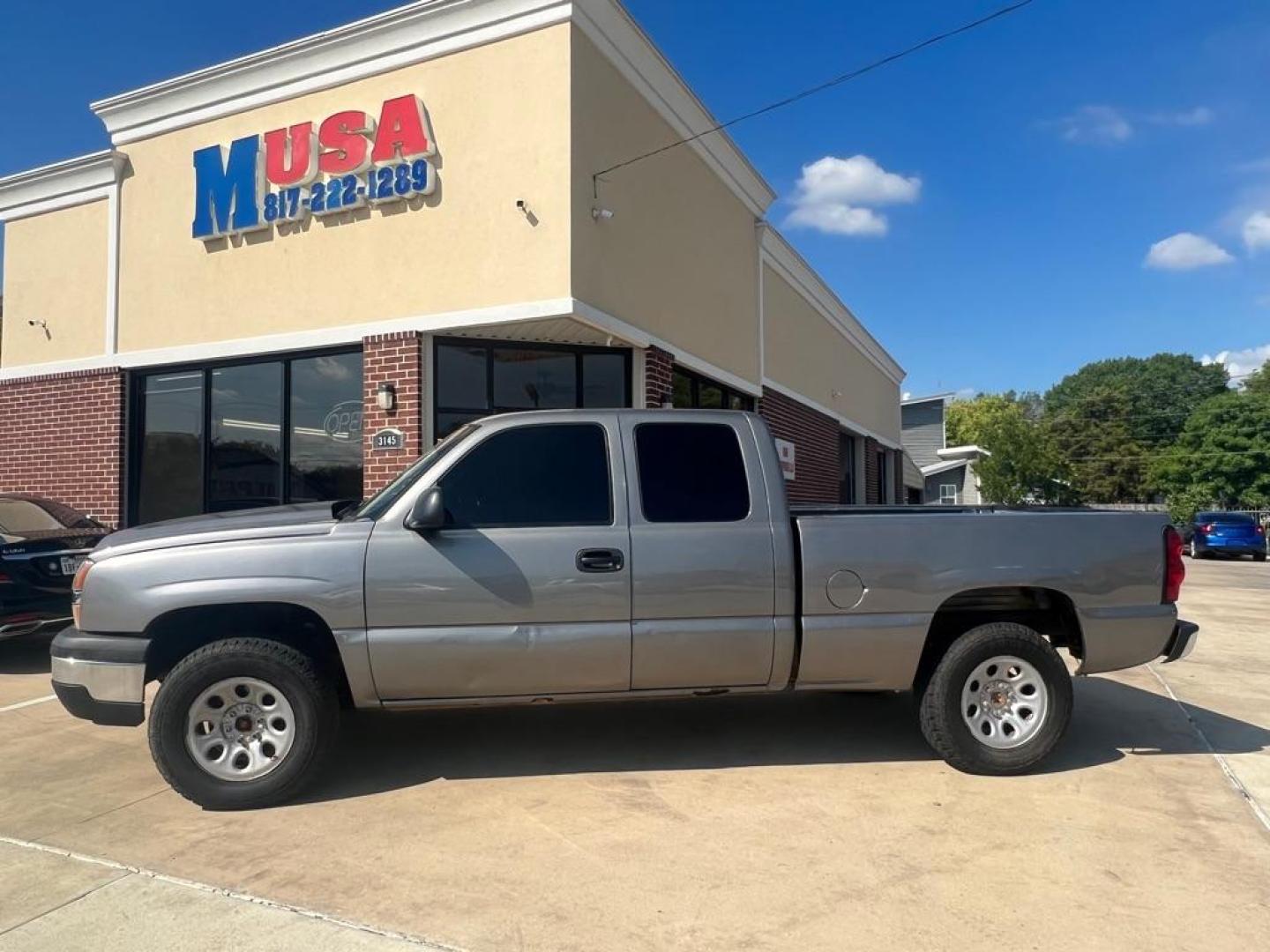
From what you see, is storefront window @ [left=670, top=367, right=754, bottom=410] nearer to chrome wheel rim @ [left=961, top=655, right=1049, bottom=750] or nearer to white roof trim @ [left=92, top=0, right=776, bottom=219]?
white roof trim @ [left=92, top=0, right=776, bottom=219]

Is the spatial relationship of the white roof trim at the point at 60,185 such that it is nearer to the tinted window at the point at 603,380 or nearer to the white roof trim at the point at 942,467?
the tinted window at the point at 603,380

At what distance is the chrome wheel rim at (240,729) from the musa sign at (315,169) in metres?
5.91

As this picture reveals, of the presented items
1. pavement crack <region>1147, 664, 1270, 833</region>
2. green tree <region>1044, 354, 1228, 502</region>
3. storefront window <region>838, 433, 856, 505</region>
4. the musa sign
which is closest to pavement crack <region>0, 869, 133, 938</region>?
pavement crack <region>1147, 664, 1270, 833</region>

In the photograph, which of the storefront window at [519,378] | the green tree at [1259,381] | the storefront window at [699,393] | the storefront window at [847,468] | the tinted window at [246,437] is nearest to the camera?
the storefront window at [519,378]

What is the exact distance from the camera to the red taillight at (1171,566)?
15.9 feet

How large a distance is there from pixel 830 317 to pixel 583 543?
1587 cm

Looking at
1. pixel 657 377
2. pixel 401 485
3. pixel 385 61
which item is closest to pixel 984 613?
pixel 401 485

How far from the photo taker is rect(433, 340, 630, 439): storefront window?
28.9 feet

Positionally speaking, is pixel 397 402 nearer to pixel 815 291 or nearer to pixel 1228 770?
pixel 1228 770

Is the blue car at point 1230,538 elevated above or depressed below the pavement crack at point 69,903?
above

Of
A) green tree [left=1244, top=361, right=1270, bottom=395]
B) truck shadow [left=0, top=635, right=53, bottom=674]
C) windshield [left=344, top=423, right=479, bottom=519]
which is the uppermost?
green tree [left=1244, top=361, right=1270, bottom=395]

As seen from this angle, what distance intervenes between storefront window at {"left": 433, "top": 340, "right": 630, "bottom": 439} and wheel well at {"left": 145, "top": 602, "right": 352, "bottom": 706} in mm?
4377

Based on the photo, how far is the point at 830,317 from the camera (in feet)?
62.4

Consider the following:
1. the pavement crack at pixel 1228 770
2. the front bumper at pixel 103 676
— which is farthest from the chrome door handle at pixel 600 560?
the pavement crack at pixel 1228 770
